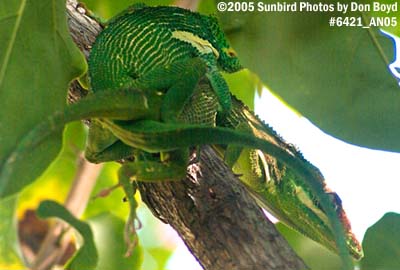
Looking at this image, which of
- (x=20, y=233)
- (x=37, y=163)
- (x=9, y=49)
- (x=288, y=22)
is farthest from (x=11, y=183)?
(x=20, y=233)

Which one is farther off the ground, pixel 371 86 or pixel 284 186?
pixel 371 86

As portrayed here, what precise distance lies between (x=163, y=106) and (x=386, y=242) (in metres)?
0.50

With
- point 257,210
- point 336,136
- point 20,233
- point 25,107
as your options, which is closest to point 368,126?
point 336,136

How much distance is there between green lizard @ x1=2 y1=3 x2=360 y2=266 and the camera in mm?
986

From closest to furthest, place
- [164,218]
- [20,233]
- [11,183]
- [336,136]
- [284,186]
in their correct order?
[11,183] < [164,218] < [336,136] < [284,186] < [20,233]

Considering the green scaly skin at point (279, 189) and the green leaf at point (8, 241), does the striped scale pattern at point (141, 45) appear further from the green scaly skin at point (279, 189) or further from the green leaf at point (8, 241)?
the green leaf at point (8, 241)

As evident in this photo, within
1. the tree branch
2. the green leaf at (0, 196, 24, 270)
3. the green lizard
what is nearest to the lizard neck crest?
the green lizard

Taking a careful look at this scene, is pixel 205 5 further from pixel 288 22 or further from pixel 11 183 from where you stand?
pixel 11 183

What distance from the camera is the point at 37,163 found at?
1113 millimetres

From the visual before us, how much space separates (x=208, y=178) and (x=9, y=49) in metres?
0.39

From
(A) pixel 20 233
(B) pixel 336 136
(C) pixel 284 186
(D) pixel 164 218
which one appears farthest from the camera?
(A) pixel 20 233

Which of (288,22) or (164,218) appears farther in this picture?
(288,22)

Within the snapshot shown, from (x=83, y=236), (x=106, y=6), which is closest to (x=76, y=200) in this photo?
(x=106, y=6)

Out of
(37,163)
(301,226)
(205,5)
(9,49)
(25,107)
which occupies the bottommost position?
(301,226)
